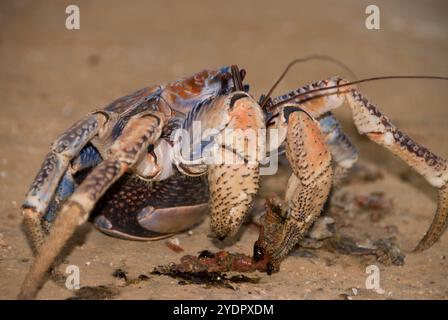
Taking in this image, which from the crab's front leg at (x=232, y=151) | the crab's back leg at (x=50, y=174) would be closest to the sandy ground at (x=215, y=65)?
the crab's back leg at (x=50, y=174)

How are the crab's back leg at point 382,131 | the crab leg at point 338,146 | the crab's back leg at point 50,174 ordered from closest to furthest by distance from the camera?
the crab's back leg at point 50,174, the crab's back leg at point 382,131, the crab leg at point 338,146

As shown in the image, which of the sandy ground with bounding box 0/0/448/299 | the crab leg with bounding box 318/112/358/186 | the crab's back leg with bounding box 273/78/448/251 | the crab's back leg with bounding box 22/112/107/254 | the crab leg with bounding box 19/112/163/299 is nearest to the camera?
the crab leg with bounding box 19/112/163/299

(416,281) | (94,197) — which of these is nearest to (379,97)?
(416,281)

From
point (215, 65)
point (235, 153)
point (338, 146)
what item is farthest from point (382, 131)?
point (215, 65)

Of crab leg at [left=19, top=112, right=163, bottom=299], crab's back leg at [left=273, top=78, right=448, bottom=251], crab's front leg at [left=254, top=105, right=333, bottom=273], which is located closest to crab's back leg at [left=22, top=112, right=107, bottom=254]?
crab leg at [left=19, top=112, right=163, bottom=299]

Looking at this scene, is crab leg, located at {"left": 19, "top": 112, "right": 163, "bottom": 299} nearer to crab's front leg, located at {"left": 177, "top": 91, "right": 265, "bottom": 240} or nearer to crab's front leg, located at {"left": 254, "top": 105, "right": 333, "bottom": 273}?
crab's front leg, located at {"left": 177, "top": 91, "right": 265, "bottom": 240}

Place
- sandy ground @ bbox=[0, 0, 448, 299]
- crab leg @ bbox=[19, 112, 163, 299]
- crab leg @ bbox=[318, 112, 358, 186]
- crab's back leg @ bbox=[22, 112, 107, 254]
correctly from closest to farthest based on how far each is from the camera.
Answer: crab leg @ bbox=[19, 112, 163, 299], crab's back leg @ bbox=[22, 112, 107, 254], sandy ground @ bbox=[0, 0, 448, 299], crab leg @ bbox=[318, 112, 358, 186]

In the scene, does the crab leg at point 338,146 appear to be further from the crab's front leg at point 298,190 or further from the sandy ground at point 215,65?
the crab's front leg at point 298,190

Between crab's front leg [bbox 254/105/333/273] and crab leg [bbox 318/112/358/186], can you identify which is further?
crab leg [bbox 318/112/358/186]
